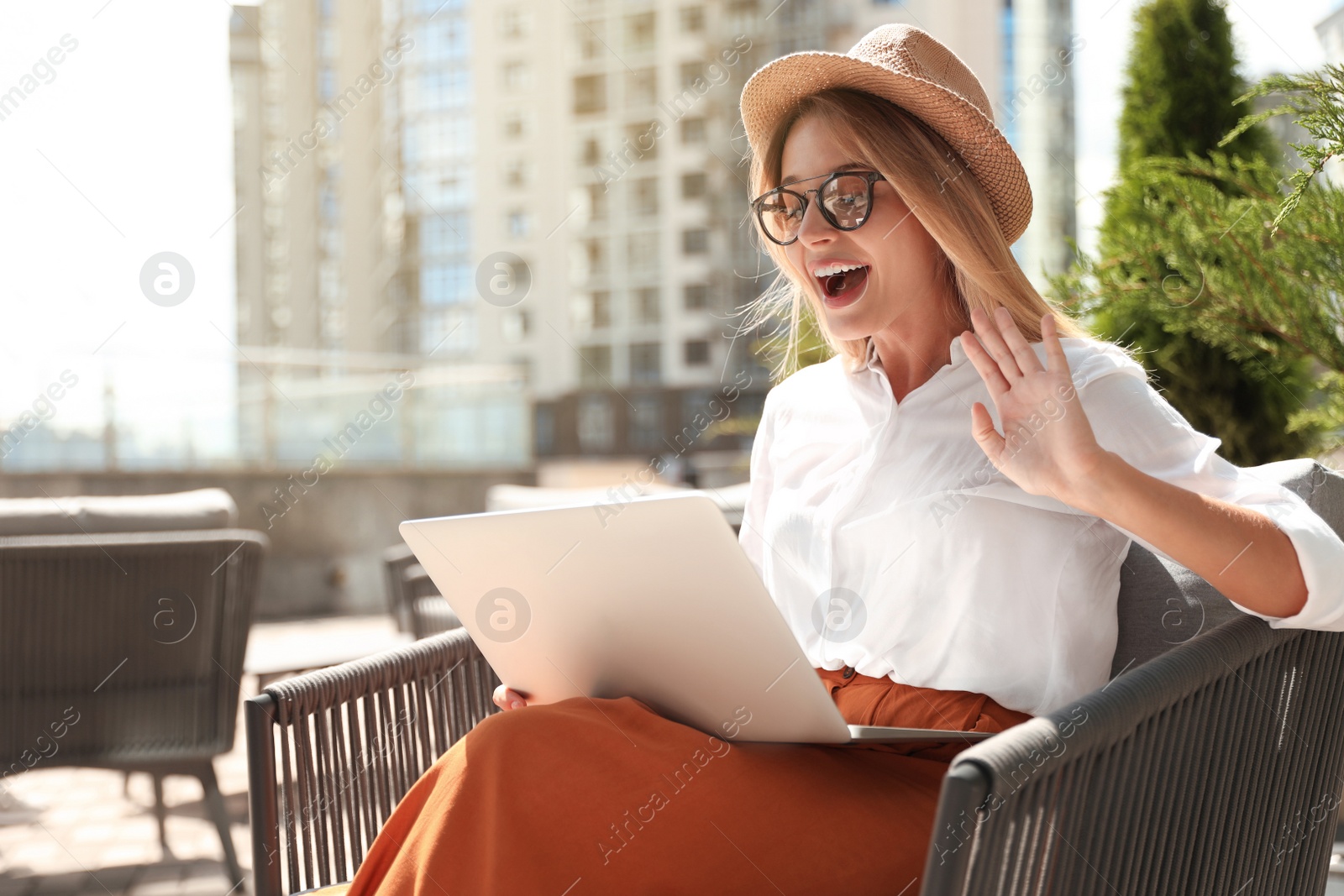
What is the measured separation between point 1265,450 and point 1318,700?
196 centimetres

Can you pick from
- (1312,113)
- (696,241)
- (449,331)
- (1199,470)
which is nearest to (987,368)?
(1199,470)

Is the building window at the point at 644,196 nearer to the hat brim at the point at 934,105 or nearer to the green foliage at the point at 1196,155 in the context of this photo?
the green foliage at the point at 1196,155

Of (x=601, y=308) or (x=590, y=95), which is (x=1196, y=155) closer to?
(x=601, y=308)

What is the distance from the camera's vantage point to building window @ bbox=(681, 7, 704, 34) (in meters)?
37.2

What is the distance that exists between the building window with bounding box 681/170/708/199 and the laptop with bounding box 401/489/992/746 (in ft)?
120

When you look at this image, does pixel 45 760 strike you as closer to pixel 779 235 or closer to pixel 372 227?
pixel 779 235

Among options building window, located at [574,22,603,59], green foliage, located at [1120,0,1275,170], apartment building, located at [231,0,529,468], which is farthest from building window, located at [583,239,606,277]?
green foliage, located at [1120,0,1275,170]

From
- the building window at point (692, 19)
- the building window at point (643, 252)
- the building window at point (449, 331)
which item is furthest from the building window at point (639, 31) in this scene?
the building window at point (449, 331)

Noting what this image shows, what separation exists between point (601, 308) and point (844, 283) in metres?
38.1

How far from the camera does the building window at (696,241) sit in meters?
37.0

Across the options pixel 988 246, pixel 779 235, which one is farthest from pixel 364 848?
pixel 988 246

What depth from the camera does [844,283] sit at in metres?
1.39

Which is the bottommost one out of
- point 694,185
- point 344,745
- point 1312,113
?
point 344,745

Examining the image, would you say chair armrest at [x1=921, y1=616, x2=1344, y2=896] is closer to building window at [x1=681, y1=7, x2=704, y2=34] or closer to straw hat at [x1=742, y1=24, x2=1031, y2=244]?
straw hat at [x1=742, y1=24, x2=1031, y2=244]
